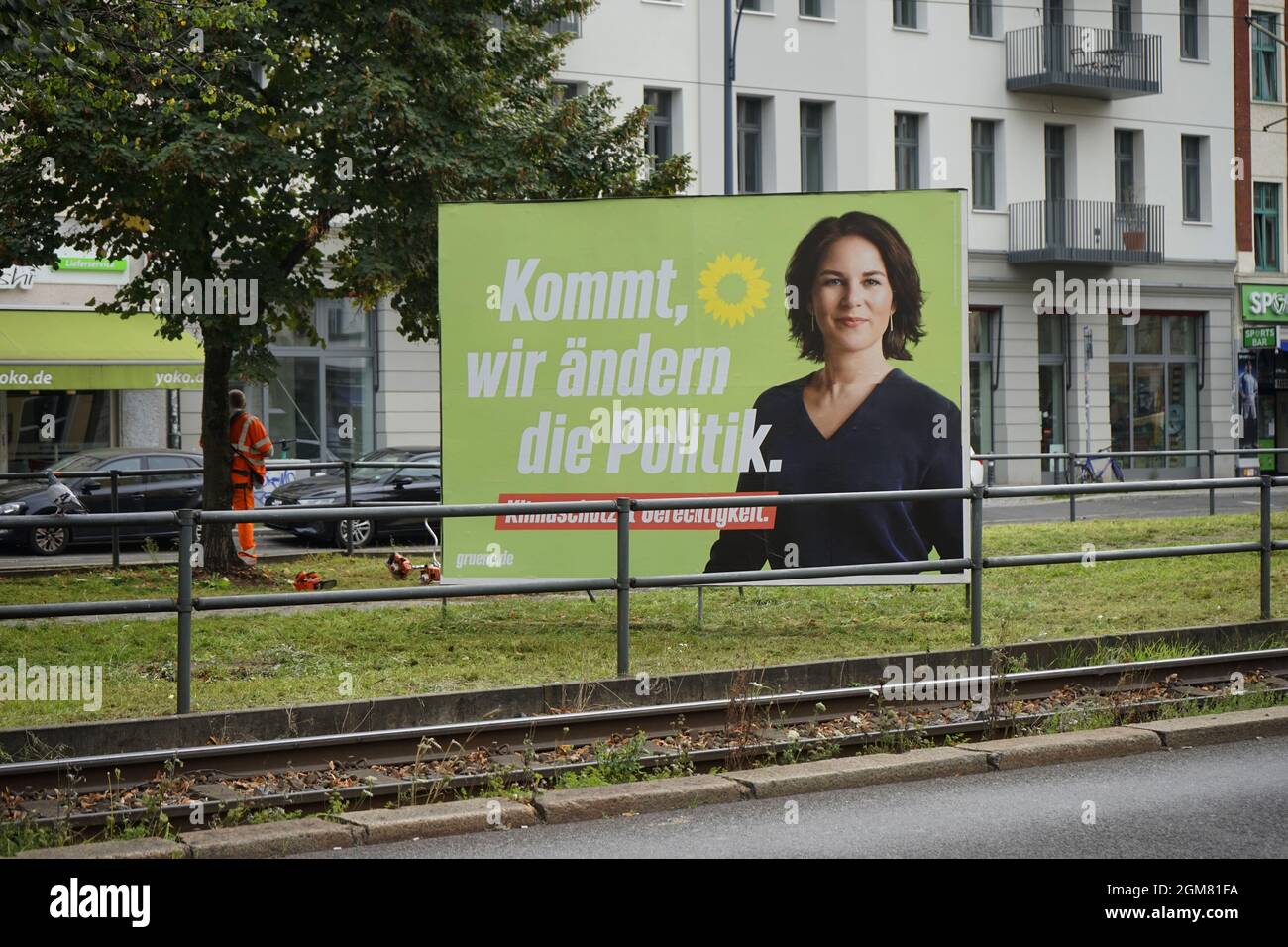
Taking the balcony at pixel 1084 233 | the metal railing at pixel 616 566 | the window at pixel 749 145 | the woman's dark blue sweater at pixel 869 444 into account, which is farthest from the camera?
the balcony at pixel 1084 233

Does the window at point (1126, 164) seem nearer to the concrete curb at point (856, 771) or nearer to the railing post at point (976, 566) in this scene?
the railing post at point (976, 566)

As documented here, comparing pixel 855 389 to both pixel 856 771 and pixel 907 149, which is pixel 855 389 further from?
pixel 907 149

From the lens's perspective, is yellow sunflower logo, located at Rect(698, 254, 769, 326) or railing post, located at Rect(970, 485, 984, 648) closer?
railing post, located at Rect(970, 485, 984, 648)

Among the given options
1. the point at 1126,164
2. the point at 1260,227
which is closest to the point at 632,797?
the point at 1126,164

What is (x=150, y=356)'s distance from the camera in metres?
29.2

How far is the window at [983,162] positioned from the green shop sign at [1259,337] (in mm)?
8149

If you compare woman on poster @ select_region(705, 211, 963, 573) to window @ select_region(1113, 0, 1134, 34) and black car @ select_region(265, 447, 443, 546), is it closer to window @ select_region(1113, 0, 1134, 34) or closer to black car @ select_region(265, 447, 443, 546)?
black car @ select_region(265, 447, 443, 546)

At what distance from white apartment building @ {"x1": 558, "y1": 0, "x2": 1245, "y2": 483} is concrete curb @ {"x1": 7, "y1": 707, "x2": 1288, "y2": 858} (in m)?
27.9

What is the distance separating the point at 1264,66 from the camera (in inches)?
1767

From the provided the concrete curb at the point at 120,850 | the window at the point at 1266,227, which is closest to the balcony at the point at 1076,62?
the window at the point at 1266,227

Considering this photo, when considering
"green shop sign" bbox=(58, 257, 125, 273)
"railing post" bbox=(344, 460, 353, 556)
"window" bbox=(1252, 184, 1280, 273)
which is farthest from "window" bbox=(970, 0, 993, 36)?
"railing post" bbox=(344, 460, 353, 556)

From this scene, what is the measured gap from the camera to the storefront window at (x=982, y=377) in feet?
132

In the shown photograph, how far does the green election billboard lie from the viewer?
1269 cm

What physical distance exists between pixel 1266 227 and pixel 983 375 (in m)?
10.3
